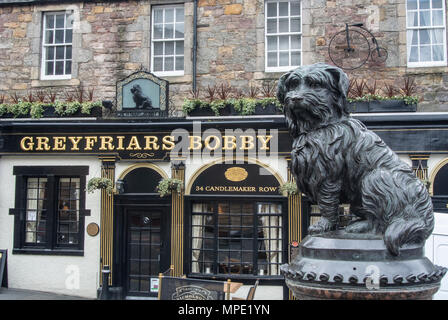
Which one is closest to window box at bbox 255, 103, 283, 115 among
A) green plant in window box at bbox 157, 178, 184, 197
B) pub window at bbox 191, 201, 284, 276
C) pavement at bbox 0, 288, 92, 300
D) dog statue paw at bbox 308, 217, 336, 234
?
pub window at bbox 191, 201, 284, 276

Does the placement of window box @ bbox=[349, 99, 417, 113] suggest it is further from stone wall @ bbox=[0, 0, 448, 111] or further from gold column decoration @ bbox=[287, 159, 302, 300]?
gold column decoration @ bbox=[287, 159, 302, 300]

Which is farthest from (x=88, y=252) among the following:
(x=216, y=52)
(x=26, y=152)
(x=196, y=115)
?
(x=216, y=52)

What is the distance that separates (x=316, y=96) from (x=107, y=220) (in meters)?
8.35

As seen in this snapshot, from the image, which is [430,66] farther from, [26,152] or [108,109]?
[26,152]

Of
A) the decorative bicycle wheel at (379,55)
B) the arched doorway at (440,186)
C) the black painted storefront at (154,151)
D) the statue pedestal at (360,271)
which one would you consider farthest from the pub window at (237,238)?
the statue pedestal at (360,271)

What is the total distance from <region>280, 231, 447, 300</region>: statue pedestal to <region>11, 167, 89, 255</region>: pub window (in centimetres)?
877

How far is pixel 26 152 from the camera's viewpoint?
1108 cm

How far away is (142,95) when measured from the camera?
10781 millimetres

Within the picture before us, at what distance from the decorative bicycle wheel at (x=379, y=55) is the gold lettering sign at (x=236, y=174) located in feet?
12.6

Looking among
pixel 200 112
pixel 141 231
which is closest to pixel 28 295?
pixel 141 231

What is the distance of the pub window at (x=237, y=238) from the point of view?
10281 millimetres

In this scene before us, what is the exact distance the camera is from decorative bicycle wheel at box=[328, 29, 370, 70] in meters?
10.5

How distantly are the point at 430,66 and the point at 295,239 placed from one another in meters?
4.85

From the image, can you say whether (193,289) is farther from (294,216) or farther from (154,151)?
(154,151)
